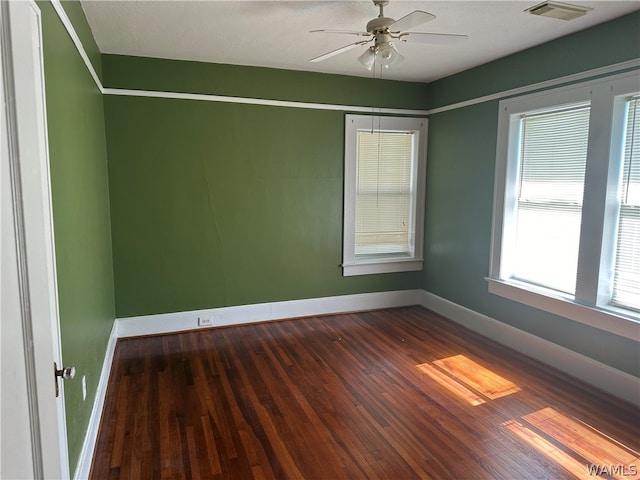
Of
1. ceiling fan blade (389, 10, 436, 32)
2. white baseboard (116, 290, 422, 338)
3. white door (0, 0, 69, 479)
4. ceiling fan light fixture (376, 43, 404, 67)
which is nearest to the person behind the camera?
white door (0, 0, 69, 479)

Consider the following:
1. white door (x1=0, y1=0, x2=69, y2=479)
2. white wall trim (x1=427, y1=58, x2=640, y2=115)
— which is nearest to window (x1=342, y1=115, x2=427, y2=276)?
white wall trim (x1=427, y1=58, x2=640, y2=115)

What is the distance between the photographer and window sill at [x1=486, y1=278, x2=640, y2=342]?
9.63 feet

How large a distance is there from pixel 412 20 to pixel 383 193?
8.89 ft

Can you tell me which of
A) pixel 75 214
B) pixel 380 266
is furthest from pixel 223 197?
pixel 75 214

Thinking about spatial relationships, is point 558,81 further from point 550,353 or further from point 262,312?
point 262,312

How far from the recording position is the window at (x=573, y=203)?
9.73 ft

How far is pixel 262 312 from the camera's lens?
4586 mm

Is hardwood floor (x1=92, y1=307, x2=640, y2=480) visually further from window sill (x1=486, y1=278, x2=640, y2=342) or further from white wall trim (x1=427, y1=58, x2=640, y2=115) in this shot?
white wall trim (x1=427, y1=58, x2=640, y2=115)

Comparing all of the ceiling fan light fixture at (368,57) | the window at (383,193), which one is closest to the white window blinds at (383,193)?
the window at (383,193)

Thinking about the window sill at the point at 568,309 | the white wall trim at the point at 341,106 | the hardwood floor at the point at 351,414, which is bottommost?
the hardwood floor at the point at 351,414

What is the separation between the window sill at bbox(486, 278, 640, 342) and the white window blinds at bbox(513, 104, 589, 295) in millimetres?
119

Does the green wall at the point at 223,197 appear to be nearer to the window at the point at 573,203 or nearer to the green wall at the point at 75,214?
the green wall at the point at 75,214

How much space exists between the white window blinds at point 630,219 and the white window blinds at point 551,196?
0.29 m

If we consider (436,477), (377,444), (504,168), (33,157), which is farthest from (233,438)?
(504,168)
